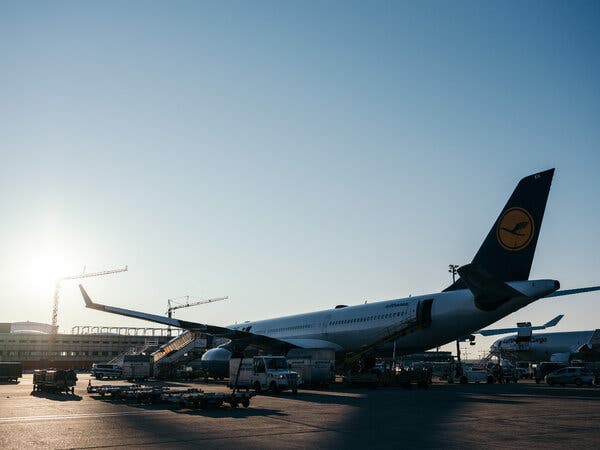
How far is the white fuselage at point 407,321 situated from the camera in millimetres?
33062

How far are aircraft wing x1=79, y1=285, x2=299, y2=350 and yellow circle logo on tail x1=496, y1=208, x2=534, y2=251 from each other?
2045 centimetres

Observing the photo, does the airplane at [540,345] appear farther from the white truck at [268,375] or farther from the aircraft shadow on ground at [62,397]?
the aircraft shadow on ground at [62,397]

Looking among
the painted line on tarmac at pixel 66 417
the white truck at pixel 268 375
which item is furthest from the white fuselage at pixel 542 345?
the painted line on tarmac at pixel 66 417

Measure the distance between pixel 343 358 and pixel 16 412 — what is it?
2863 centimetres

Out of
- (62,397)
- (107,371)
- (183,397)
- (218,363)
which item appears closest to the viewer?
(183,397)

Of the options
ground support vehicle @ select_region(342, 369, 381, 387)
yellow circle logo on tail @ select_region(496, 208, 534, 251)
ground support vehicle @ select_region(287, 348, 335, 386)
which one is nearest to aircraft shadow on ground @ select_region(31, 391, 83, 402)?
ground support vehicle @ select_region(287, 348, 335, 386)

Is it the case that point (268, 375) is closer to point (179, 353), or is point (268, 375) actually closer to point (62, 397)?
point (62, 397)

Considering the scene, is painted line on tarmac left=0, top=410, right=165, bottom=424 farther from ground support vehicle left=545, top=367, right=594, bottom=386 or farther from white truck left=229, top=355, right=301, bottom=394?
ground support vehicle left=545, top=367, right=594, bottom=386

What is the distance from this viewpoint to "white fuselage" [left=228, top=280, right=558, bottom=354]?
108 feet

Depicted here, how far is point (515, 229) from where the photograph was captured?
3198 centimetres

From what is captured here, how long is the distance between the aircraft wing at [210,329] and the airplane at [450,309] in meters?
0.07

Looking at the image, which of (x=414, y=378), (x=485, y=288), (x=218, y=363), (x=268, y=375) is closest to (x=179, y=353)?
(x=218, y=363)

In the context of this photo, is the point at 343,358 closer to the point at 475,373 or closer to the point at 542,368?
the point at 475,373

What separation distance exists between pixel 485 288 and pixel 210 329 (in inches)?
840
